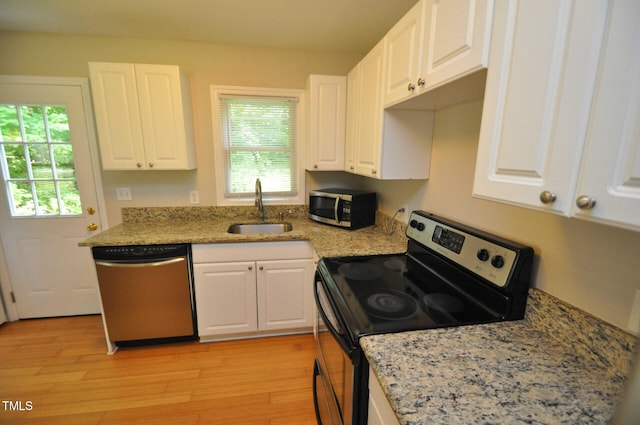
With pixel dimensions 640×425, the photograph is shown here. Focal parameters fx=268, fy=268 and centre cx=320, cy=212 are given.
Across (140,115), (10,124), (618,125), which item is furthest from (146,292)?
(618,125)

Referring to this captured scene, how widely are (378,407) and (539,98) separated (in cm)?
95

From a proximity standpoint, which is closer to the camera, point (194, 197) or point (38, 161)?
point (38, 161)

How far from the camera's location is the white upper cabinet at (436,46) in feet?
2.64

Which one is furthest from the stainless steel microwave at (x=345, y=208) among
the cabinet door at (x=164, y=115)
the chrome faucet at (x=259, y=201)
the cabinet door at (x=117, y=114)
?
the cabinet door at (x=117, y=114)

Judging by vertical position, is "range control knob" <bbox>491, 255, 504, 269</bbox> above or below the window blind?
below

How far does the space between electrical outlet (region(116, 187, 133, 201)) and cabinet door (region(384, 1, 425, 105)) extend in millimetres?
2273

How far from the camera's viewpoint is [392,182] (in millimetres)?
2146

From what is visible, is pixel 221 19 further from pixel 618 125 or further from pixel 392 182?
pixel 618 125

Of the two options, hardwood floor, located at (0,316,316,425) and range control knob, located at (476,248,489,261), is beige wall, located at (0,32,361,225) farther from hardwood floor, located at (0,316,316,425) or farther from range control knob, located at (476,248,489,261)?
range control knob, located at (476,248,489,261)

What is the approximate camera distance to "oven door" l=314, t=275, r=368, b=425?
35.9 inches

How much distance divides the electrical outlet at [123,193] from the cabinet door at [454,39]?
247 centimetres

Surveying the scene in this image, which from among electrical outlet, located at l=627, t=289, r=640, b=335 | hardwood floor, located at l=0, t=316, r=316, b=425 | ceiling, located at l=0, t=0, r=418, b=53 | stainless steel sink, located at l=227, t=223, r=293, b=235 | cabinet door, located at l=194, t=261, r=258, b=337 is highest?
ceiling, located at l=0, t=0, r=418, b=53

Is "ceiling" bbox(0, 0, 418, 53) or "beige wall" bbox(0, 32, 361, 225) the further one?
"beige wall" bbox(0, 32, 361, 225)

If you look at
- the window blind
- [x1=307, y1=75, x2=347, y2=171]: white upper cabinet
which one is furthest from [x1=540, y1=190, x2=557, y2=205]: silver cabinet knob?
the window blind
